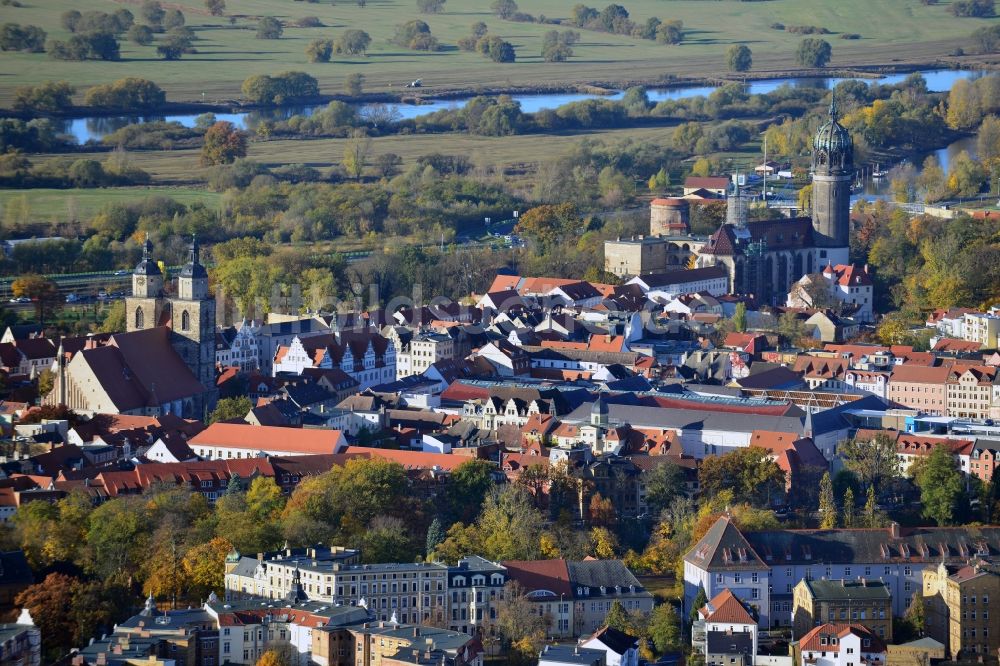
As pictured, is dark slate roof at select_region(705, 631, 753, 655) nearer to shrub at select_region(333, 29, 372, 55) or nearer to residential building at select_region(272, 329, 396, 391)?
residential building at select_region(272, 329, 396, 391)

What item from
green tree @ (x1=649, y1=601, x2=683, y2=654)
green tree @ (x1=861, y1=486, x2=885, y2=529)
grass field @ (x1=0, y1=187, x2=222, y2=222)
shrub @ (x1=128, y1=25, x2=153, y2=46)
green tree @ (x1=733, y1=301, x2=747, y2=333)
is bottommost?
grass field @ (x1=0, y1=187, x2=222, y2=222)

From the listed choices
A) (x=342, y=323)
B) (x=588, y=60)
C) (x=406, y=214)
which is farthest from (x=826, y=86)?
(x=342, y=323)

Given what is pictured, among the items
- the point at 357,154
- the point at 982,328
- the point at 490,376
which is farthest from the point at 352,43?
the point at 490,376

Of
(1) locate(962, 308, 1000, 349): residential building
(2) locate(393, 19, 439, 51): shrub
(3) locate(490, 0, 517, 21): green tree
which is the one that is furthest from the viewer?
(3) locate(490, 0, 517, 21): green tree

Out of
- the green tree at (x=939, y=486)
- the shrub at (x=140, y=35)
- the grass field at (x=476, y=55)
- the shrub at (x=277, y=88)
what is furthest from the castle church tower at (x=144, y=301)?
the shrub at (x=140, y=35)

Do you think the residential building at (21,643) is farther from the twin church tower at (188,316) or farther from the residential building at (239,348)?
the residential building at (239,348)

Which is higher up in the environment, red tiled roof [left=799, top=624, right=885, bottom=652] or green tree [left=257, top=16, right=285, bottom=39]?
green tree [left=257, top=16, right=285, bottom=39]

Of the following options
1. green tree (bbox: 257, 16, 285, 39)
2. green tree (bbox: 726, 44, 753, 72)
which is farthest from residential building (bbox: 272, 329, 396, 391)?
green tree (bbox: 726, 44, 753, 72)
